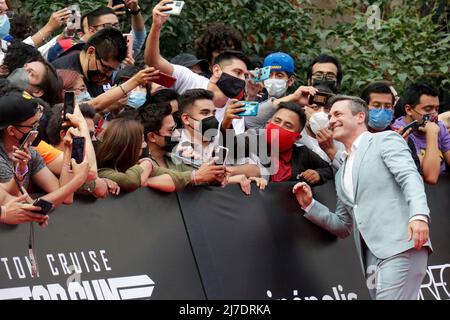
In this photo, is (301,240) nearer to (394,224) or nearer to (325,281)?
(325,281)

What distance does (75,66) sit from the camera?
9383 mm

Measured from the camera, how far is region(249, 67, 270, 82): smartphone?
977 cm

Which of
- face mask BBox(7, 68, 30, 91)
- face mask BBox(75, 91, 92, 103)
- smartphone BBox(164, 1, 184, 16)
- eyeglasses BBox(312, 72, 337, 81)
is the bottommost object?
eyeglasses BBox(312, 72, 337, 81)

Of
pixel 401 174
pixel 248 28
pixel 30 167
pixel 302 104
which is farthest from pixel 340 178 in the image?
pixel 248 28

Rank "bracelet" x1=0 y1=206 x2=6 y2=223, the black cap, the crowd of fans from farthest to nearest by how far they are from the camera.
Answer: the black cap < the crowd of fans < "bracelet" x1=0 y1=206 x2=6 y2=223

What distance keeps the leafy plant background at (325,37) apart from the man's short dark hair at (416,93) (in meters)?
2.00

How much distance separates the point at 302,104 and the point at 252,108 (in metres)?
1.03

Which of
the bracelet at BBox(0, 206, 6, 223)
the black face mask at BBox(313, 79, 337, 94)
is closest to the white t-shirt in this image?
the black face mask at BBox(313, 79, 337, 94)

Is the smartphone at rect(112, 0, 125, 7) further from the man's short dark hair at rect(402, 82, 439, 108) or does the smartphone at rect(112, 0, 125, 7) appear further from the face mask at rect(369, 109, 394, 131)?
the man's short dark hair at rect(402, 82, 439, 108)

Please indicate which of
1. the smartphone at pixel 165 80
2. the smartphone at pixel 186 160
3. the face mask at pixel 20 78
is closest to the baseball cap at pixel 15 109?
the face mask at pixel 20 78

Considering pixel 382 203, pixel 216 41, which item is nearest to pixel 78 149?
pixel 382 203

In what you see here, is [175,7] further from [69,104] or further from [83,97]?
[69,104]

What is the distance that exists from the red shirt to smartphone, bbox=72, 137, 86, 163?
2.29 m

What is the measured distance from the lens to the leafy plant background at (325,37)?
12.3 meters
